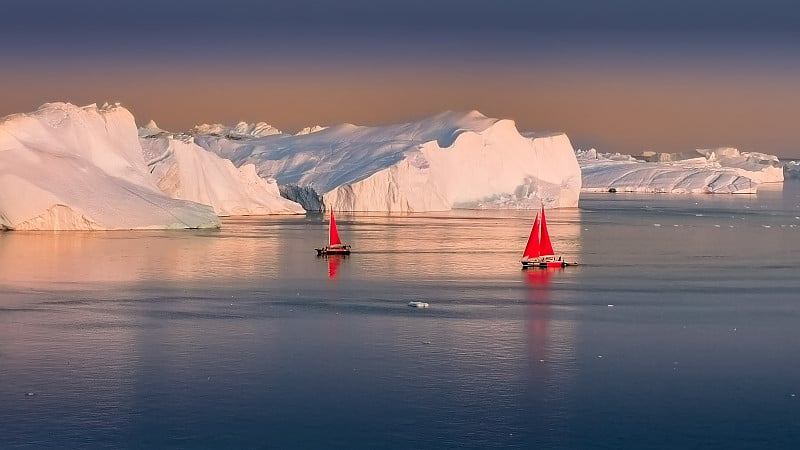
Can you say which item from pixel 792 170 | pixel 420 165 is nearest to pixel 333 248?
pixel 420 165

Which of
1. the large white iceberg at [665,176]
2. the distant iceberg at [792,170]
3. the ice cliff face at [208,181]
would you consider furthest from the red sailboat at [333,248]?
the distant iceberg at [792,170]

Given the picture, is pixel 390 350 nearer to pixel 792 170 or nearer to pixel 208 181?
pixel 208 181

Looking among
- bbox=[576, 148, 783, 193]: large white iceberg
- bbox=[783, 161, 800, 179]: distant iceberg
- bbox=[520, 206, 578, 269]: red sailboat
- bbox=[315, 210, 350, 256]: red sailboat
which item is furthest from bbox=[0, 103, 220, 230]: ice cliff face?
bbox=[783, 161, 800, 179]: distant iceberg

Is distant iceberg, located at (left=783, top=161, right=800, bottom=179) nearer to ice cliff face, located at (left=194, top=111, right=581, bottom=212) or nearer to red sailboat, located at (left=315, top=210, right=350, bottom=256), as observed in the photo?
ice cliff face, located at (left=194, top=111, right=581, bottom=212)

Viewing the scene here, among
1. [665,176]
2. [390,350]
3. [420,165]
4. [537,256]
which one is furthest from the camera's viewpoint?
[665,176]

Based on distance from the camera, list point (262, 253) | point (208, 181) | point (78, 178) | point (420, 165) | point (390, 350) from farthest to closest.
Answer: point (420, 165), point (208, 181), point (78, 178), point (262, 253), point (390, 350)

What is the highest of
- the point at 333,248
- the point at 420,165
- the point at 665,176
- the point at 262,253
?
the point at 665,176

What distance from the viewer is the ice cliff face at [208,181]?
46.2m

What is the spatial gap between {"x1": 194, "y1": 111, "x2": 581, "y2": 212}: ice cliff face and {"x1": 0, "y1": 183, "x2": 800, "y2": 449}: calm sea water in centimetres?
2402

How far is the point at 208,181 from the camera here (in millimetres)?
48125

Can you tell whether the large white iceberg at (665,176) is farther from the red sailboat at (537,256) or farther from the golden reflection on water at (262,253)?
the red sailboat at (537,256)

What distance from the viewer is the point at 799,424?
13.0m

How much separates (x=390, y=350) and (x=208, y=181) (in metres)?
32.4

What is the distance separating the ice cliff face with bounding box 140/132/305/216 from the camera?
46219 mm
